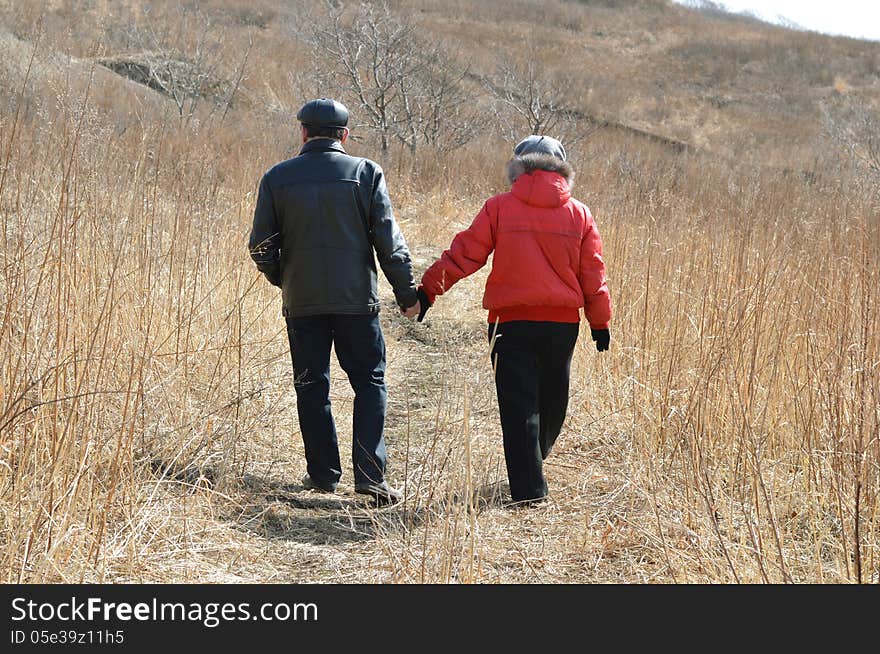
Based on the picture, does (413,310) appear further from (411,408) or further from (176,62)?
(176,62)

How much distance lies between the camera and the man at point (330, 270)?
162 inches

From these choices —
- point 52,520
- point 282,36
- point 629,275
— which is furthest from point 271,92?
point 52,520

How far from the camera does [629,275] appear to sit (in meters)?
6.14

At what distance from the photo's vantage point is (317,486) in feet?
14.1

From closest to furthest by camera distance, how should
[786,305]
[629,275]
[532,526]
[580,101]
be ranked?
[532,526], [786,305], [629,275], [580,101]

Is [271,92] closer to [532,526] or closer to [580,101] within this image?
[580,101]

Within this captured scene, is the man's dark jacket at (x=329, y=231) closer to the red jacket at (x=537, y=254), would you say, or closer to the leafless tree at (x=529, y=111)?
the red jacket at (x=537, y=254)

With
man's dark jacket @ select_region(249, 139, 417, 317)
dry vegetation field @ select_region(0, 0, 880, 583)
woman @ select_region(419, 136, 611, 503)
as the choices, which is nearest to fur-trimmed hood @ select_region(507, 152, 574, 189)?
woman @ select_region(419, 136, 611, 503)

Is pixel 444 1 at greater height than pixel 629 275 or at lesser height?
greater

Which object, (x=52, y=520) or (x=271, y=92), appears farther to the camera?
(x=271, y=92)

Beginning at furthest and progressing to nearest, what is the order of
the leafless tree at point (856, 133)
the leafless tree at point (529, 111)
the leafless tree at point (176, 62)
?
1. the leafless tree at point (529, 111)
2. the leafless tree at point (176, 62)
3. the leafless tree at point (856, 133)

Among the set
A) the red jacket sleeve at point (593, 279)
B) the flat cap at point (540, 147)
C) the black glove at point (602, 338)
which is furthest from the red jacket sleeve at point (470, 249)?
the black glove at point (602, 338)

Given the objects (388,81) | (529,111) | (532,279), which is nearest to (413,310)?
(532,279)

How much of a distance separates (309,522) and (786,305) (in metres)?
2.75
